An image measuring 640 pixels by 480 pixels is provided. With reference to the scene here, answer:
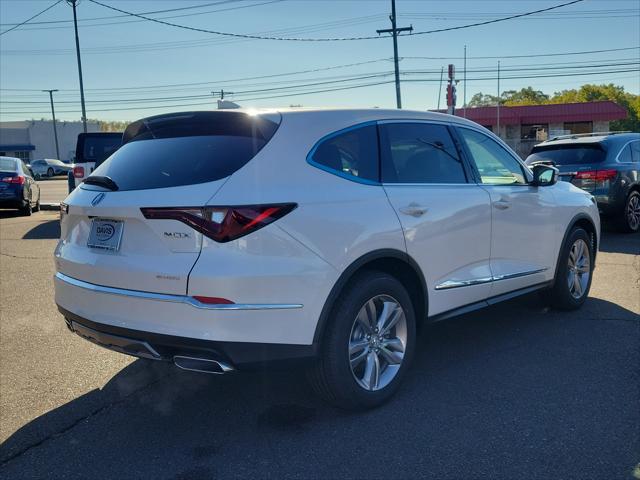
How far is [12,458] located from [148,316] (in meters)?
1.06

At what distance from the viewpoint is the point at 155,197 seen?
327cm

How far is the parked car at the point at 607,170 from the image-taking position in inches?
411

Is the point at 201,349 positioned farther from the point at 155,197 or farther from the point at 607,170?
the point at 607,170

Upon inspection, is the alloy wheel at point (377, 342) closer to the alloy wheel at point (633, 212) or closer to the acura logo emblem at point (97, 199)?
the acura logo emblem at point (97, 199)

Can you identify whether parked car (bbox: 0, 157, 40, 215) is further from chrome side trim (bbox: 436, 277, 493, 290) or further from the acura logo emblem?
chrome side trim (bbox: 436, 277, 493, 290)

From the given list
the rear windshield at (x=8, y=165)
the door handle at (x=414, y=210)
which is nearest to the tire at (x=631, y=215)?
the door handle at (x=414, y=210)

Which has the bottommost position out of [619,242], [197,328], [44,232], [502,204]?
[619,242]

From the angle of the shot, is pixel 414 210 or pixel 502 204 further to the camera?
pixel 502 204

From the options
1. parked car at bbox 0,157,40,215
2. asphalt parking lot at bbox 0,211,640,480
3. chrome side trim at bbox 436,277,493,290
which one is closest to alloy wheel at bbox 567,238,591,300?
asphalt parking lot at bbox 0,211,640,480

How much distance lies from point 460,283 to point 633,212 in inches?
311

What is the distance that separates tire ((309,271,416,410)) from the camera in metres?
3.49

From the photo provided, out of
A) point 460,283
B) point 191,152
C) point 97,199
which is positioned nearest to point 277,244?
point 191,152

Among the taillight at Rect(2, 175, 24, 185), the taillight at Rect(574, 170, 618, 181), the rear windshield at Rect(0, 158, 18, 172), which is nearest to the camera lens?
the taillight at Rect(574, 170, 618, 181)

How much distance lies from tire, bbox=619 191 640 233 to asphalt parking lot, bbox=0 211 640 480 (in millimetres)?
5822
